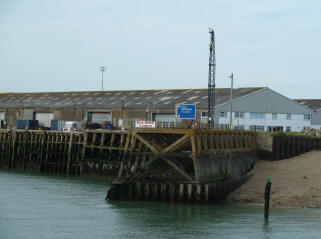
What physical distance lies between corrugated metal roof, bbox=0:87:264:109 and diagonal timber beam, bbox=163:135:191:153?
32.0m

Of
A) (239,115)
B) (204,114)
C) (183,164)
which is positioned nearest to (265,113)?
(239,115)

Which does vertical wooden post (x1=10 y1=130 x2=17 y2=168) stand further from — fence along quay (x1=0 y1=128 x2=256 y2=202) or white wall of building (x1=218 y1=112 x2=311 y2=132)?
white wall of building (x1=218 y1=112 x2=311 y2=132)

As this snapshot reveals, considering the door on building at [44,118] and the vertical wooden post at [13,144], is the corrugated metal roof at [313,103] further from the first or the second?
the vertical wooden post at [13,144]

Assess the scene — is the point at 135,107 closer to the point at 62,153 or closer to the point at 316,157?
the point at 62,153

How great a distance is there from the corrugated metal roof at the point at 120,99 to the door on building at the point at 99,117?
1.12 metres

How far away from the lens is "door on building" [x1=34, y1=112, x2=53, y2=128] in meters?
92.0

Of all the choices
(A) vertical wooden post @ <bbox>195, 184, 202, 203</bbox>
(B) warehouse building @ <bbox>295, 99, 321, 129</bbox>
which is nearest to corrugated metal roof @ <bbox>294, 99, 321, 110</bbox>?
(B) warehouse building @ <bbox>295, 99, 321, 129</bbox>

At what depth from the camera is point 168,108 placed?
77.9m

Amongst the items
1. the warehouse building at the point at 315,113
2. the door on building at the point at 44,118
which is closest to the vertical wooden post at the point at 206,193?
the door on building at the point at 44,118

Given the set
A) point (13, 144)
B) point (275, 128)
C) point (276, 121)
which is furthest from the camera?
point (276, 121)

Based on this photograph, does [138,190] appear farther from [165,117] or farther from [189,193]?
[165,117]

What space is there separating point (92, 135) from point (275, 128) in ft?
103

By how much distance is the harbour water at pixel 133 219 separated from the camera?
3384 centimetres

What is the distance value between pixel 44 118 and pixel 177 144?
A: 53749 mm
